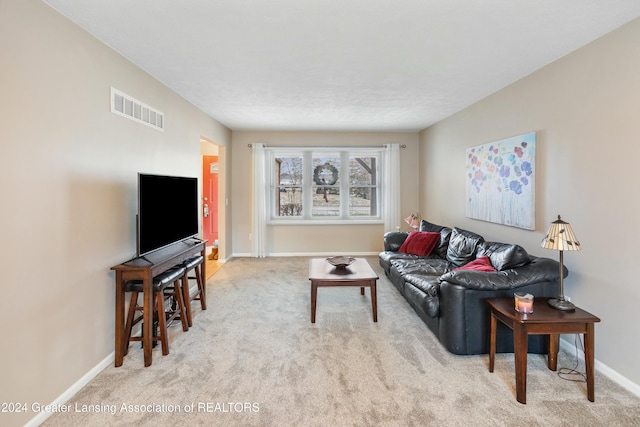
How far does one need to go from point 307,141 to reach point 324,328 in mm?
3989

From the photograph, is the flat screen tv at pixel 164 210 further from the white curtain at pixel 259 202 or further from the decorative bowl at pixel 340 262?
the white curtain at pixel 259 202

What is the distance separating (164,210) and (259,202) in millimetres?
3245

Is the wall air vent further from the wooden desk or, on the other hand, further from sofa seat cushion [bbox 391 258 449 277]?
sofa seat cushion [bbox 391 258 449 277]

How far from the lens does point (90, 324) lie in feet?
7.43

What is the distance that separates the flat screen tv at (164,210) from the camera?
8.00ft

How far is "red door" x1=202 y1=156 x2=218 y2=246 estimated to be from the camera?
7.08 metres

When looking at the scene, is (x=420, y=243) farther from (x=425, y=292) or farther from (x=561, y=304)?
(x=561, y=304)

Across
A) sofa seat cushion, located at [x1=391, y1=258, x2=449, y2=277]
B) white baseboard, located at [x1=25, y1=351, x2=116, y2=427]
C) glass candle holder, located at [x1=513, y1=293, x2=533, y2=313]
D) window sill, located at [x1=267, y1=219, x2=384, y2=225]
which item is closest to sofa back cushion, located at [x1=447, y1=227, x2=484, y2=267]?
sofa seat cushion, located at [x1=391, y1=258, x2=449, y2=277]

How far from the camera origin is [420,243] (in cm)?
448

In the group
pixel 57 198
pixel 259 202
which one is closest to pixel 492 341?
pixel 57 198

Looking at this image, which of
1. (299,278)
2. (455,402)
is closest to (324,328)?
(455,402)

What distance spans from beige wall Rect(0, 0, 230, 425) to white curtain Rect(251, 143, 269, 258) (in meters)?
3.19

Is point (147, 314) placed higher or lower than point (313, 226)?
lower

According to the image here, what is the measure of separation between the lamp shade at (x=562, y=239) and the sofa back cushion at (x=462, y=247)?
1.41m
